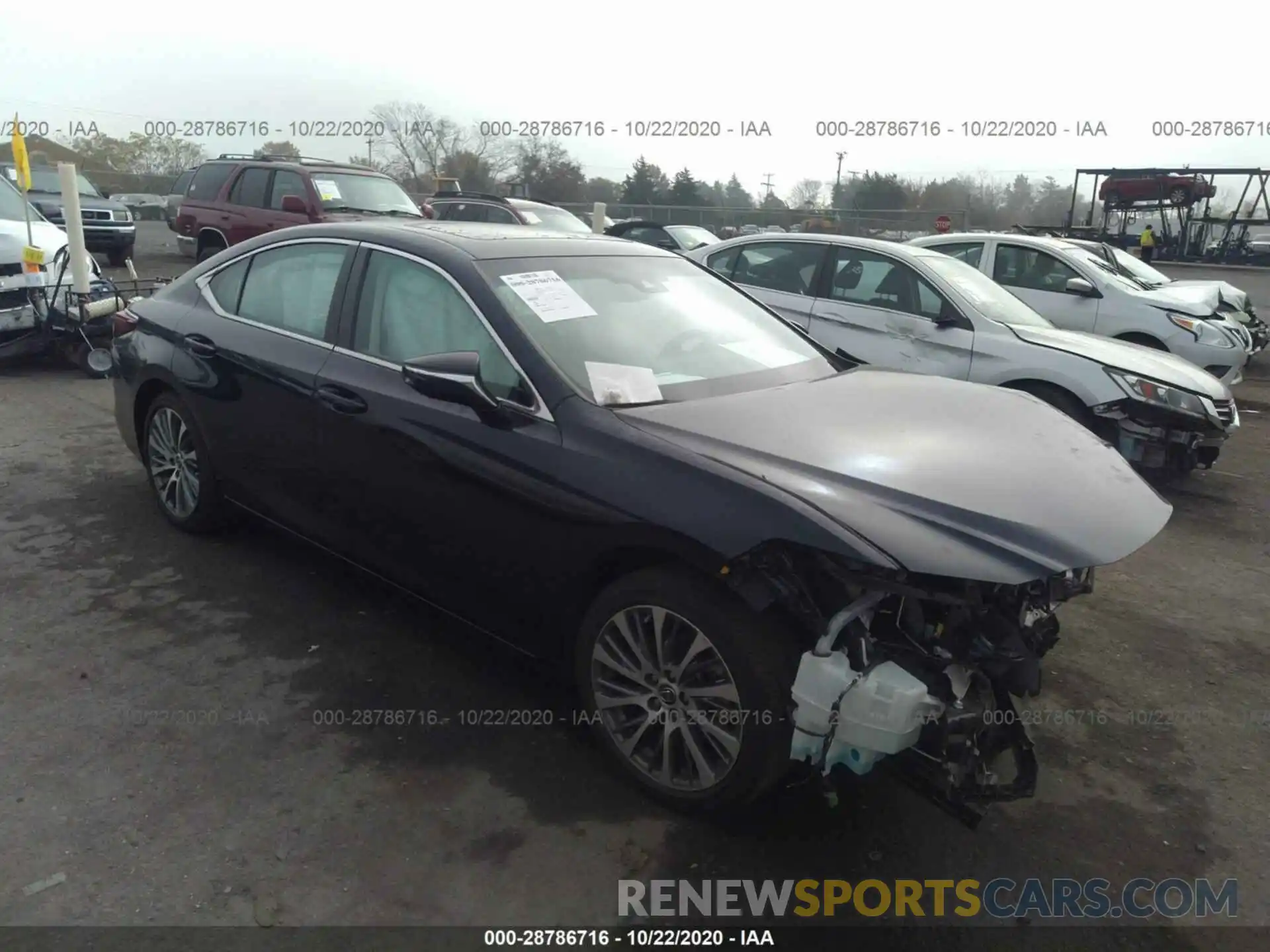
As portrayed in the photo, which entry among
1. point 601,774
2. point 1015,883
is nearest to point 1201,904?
point 1015,883

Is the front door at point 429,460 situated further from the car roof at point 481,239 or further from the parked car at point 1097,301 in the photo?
the parked car at point 1097,301

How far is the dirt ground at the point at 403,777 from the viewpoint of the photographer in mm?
2537

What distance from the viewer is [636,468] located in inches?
110

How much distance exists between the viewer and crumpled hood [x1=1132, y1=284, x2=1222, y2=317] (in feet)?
29.6

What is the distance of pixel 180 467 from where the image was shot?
4.68m

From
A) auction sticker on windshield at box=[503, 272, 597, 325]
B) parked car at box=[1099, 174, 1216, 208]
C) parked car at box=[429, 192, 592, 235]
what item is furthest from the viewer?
parked car at box=[1099, 174, 1216, 208]

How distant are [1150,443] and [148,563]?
594 centimetres

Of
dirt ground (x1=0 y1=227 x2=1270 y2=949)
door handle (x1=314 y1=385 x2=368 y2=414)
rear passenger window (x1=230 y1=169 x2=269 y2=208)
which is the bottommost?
dirt ground (x1=0 y1=227 x2=1270 y2=949)

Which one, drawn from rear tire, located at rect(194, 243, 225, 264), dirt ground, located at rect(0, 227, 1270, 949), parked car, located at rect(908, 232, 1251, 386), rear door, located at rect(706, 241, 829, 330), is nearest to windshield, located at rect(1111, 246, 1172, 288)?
parked car, located at rect(908, 232, 1251, 386)

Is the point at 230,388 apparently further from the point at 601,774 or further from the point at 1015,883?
the point at 1015,883

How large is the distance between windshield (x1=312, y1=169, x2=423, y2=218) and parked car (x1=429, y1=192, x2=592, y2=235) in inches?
62.9

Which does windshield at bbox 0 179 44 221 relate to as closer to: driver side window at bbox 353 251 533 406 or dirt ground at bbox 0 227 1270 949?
dirt ground at bbox 0 227 1270 949

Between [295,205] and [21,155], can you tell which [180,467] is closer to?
[21,155]

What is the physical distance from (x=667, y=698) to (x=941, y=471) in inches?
41.4
